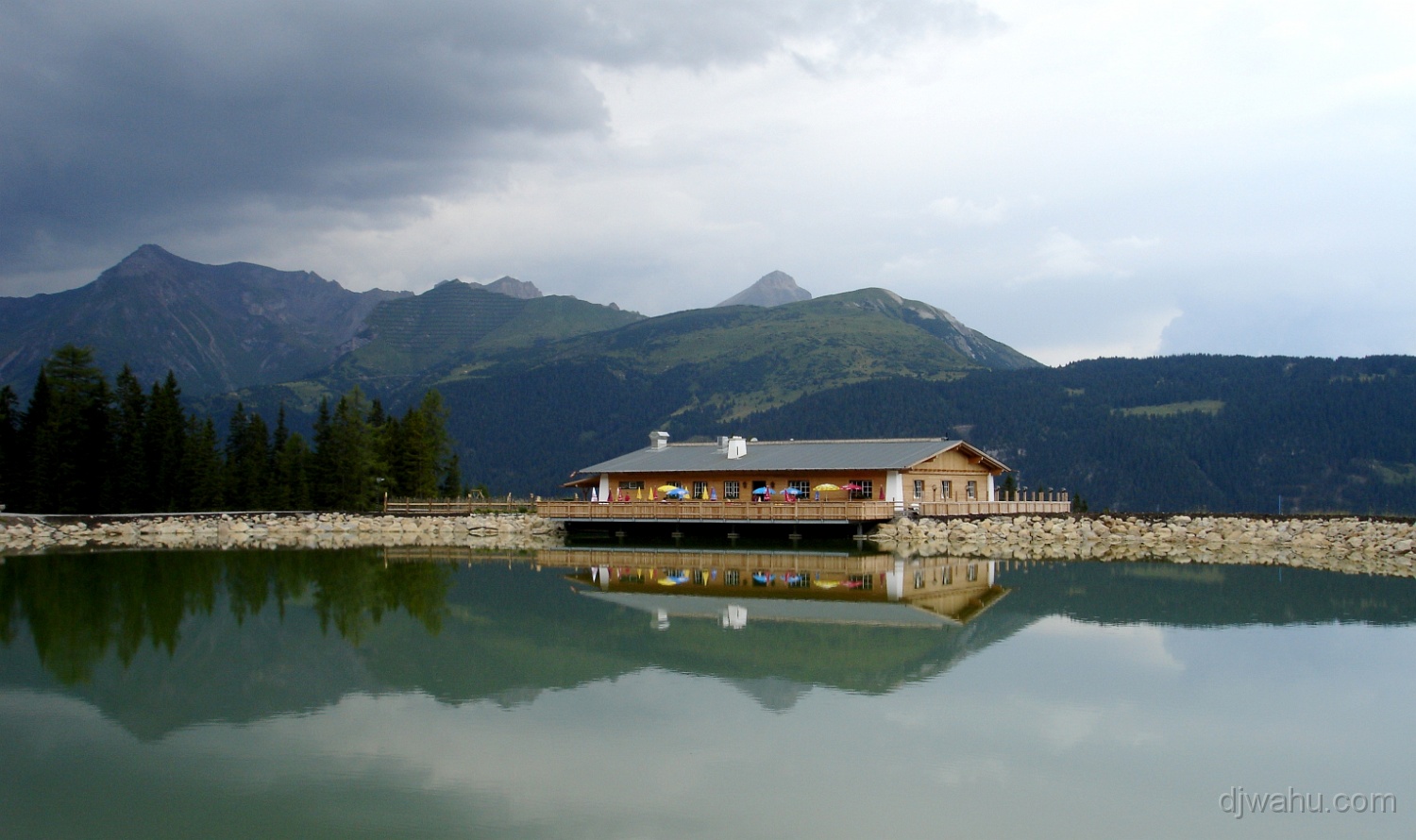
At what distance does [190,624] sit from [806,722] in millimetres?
14386

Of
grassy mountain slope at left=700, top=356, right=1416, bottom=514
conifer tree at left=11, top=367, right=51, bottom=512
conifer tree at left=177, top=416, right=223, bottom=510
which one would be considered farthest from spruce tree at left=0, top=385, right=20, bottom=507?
grassy mountain slope at left=700, top=356, right=1416, bottom=514

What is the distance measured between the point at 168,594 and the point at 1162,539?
3494cm

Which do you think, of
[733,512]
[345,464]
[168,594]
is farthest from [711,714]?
[345,464]

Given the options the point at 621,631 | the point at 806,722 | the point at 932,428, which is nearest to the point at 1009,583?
the point at 621,631

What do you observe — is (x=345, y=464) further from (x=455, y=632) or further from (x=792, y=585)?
(x=455, y=632)

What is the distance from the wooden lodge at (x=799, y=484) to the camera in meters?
43.8

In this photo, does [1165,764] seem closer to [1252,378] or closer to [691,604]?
[691,604]

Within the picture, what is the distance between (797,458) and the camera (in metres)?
47.7

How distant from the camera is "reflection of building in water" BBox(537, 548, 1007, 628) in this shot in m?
23.1

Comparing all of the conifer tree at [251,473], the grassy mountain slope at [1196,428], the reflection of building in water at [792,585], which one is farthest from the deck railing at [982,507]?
the grassy mountain slope at [1196,428]

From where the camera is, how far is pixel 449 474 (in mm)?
71875

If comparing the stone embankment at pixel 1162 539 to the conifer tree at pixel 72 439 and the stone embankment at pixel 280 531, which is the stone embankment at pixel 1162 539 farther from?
the conifer tree at pixel 72 439

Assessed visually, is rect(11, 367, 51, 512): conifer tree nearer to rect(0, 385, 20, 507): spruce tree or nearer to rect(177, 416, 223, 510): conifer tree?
rect(0, 385, 20, 507): spruce tree

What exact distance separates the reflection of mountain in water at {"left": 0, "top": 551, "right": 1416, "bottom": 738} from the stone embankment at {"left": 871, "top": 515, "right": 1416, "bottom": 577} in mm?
5040
